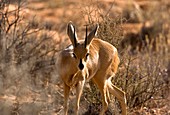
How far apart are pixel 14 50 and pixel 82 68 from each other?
11.4 feet

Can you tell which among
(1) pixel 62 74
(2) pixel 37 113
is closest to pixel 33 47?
(2) pixel 37 113

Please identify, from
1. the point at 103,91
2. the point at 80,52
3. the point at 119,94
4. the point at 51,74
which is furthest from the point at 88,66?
the point at 51,74

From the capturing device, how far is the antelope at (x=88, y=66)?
27.2 feet

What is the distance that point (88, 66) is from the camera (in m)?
8.74

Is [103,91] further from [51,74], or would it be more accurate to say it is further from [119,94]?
[51,74]

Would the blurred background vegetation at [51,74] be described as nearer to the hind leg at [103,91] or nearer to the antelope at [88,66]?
the hind leg at [103,91]

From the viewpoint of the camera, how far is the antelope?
8289 millimetres

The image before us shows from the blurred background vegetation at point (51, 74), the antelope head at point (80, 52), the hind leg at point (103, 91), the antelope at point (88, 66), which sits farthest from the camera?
the blurred background vegetation at point (51, 74)

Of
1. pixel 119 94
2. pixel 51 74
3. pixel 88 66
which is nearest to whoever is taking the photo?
pixel 88 66

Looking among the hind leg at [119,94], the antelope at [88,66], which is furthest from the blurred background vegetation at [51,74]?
the antelope at [88,66]

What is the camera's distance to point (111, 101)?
9.99 m

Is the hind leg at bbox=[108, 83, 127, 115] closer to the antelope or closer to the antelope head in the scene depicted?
the antelope

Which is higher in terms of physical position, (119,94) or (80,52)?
(80,52)

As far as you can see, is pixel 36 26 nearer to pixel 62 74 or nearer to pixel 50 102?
pixel 50 102
